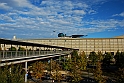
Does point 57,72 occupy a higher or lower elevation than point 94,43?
lower

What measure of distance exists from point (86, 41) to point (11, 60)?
7323cm

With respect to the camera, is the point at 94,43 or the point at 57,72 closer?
the point at 57,72

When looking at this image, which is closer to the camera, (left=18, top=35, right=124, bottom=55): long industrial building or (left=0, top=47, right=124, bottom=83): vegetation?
(left=0, top=47, right=124, bottom=83): vegetation

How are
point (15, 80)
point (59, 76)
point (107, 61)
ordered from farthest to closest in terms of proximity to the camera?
point (107, 61)
point (59, 76)
point (15, 80)

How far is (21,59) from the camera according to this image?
2686cm

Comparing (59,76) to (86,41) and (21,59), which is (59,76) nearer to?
(21,59)

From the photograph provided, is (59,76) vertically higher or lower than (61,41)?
lower

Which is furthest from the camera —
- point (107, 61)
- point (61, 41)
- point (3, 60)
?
point (61, 41)

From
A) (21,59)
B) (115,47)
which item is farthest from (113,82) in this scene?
(115,47)

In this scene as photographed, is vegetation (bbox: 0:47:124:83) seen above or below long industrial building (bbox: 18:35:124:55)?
below

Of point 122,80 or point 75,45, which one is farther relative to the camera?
point 75,45

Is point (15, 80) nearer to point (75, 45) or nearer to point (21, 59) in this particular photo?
point (21, 59)

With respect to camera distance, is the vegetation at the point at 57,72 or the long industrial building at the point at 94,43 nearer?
the vegetation at the point at 57,72

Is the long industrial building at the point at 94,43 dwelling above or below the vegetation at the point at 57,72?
above
